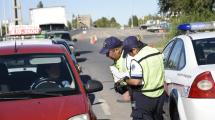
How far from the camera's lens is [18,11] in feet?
147

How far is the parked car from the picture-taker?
6.57m

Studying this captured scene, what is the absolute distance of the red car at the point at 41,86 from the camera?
19.5 ft

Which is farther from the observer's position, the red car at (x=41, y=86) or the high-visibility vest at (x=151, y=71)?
the high-visibility vest at (x=151, y=71)

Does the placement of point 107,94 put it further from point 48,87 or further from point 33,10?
point 33,10

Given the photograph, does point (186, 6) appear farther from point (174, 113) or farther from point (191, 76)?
point (191, 76)

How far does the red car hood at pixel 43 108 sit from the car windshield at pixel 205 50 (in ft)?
5.75

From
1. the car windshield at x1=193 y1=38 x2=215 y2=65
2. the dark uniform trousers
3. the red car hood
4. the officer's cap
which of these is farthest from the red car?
the car windshield at x1=193 y1=38 x2=215 y2=65

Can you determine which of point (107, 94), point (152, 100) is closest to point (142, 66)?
point (152, 100)

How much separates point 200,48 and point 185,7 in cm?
3148

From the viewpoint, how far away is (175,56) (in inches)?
321

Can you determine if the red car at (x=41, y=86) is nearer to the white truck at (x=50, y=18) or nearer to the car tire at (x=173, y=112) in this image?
the car tire at (x=173, y=112)

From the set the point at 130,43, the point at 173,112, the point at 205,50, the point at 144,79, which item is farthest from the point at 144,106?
the point at 205,50

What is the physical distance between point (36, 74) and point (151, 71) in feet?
4.61

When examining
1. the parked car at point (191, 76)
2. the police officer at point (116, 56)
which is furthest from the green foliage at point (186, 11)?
the police officer at point (116, 56)
